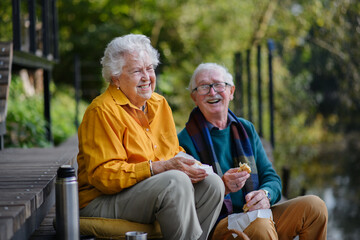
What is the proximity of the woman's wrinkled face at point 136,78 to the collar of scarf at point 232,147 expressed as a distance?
49 centimetres

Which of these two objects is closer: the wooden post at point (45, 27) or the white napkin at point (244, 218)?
the white napkin at point (244, 218)

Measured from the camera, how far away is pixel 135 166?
7.81 feet

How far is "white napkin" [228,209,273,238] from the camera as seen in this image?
272cm

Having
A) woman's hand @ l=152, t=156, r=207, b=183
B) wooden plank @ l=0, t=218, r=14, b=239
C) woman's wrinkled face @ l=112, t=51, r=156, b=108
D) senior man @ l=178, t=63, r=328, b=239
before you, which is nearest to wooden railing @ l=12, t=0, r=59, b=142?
senior man @ l=178, t=63, r=328, b=239

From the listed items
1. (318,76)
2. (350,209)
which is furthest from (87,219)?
(318,76)

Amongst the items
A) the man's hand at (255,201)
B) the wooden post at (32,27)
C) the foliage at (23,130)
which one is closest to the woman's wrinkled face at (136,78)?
the man's hand at (255,201)

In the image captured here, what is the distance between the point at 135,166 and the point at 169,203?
0.23 m

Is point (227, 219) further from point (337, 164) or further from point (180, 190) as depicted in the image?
point (337, 164)

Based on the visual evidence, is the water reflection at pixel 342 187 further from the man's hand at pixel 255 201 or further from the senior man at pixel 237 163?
the man's hand at pixel 255 201

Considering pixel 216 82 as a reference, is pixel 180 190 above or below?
below

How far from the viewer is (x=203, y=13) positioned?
1499 centimetres

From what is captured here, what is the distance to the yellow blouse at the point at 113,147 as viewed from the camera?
2346mm

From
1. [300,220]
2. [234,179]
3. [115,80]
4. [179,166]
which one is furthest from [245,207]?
[115,80]

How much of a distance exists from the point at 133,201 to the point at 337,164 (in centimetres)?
1172
